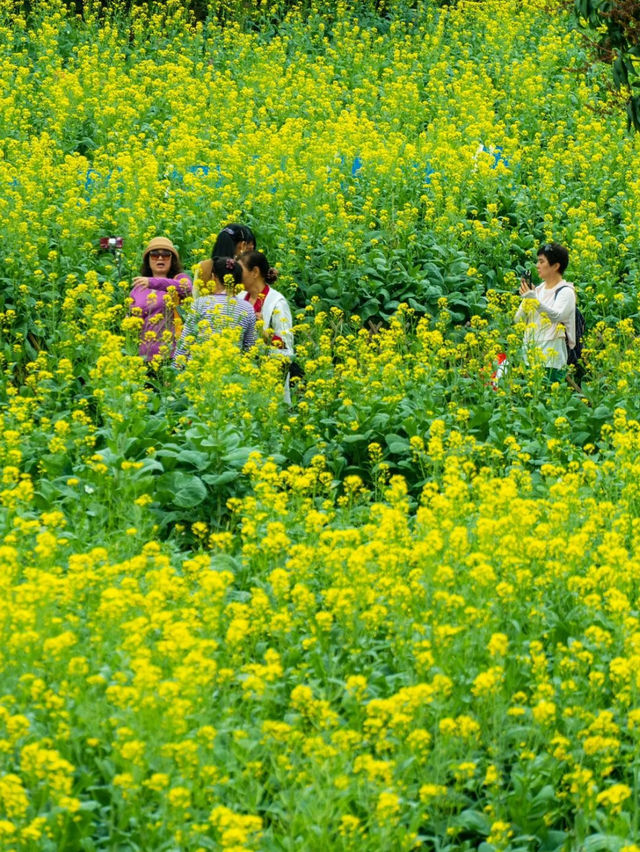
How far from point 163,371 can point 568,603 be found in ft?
13.2

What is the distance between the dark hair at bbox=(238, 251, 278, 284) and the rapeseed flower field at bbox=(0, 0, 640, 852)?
748 millimetres

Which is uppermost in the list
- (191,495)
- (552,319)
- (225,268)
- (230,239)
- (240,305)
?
(230,239)

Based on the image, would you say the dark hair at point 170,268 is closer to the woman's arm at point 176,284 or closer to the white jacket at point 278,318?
the woman's arm at point 176,284

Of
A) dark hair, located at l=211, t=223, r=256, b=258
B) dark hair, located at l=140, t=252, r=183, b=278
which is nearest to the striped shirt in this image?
dark hair, located at l=211, t=223, r=256, b=258

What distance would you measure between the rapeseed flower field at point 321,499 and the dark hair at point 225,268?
0.65 metres

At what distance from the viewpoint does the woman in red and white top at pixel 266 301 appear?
10211 millimetres

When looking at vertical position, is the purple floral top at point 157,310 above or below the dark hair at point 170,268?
below

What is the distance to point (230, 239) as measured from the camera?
10438 millimetres

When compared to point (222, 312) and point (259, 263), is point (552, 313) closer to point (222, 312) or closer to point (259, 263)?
point (259, 263)

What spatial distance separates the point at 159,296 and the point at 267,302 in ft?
2.67

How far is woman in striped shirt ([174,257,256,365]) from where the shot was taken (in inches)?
385

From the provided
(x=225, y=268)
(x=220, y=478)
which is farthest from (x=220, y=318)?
(x=220, y=478)

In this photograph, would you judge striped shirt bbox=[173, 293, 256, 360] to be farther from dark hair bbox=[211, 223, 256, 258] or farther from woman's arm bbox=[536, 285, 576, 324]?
woman's arm bbox=[536, 285, 576, 324]

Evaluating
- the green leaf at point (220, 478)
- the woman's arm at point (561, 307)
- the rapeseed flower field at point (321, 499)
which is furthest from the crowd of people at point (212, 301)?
the woman's arm at point (561, 307)
